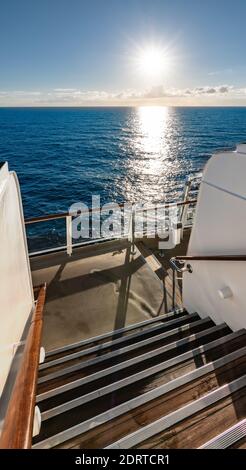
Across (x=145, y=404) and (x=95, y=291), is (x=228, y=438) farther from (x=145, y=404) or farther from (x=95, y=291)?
(x=95, y=291)

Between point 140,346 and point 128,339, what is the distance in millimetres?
265

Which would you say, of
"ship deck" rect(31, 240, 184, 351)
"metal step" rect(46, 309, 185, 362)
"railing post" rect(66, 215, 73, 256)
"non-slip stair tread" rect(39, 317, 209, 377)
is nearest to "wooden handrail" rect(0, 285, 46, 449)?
"non-slip stair tread" rect(39, 317, 209, 377)

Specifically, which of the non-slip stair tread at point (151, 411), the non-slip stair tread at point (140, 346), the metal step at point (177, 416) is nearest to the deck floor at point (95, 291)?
Result: the non-slip stair tread at point (140, 346)

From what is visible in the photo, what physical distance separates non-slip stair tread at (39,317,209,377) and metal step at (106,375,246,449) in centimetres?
89

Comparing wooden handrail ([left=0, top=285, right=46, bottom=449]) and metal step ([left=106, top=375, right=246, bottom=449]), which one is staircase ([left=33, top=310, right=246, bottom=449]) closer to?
metal step ([left=106, top=375, right=246, bottom=449])

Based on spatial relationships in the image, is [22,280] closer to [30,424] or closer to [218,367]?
[30,424]

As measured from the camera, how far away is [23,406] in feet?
3.96

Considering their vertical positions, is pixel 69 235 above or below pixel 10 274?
below

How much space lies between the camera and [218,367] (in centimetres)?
227

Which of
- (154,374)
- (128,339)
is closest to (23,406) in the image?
(154,374)

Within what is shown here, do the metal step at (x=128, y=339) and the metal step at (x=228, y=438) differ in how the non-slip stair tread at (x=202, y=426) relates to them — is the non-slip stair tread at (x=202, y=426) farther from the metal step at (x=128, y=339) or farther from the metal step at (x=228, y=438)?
the metal step at (x=128, y=339)

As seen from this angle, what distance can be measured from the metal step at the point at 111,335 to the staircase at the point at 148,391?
0.01 metres

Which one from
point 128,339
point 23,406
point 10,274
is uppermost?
point 10,274
